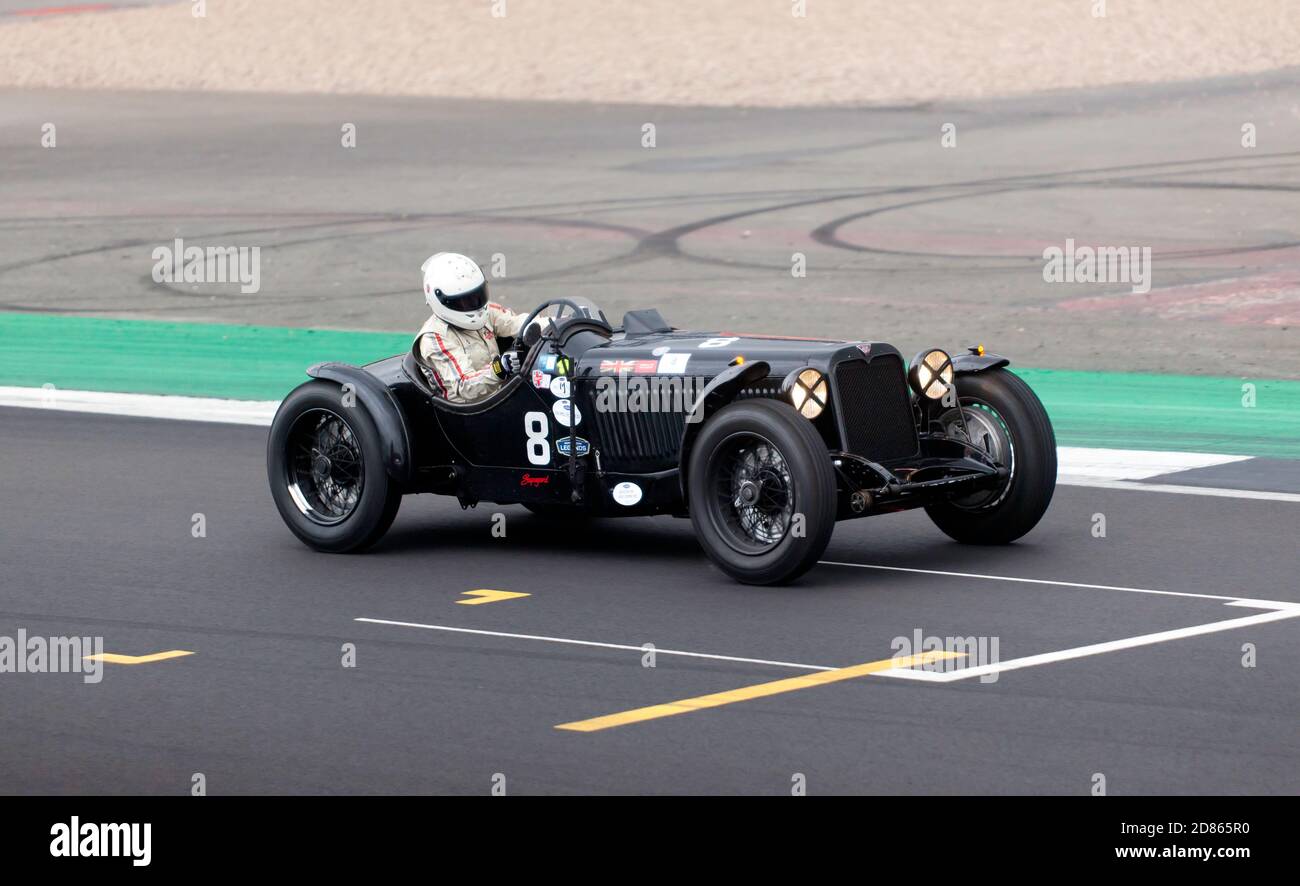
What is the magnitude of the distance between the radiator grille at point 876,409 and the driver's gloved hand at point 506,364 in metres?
1.75

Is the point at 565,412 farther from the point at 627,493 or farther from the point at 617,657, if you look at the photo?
the point at 617,657

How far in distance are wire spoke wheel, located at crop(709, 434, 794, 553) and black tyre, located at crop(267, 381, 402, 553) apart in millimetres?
1845

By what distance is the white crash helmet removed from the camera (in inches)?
439

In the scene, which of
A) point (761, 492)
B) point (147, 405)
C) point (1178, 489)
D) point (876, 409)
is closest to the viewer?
point (761, 492)

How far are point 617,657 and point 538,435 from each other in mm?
2202

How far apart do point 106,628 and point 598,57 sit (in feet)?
129

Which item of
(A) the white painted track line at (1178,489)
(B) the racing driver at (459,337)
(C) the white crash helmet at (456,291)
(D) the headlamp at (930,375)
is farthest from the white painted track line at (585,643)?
(A) the white painted track line at (1178,489)

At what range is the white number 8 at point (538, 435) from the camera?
10867 millimetres

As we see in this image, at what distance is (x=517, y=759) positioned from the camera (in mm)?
7480

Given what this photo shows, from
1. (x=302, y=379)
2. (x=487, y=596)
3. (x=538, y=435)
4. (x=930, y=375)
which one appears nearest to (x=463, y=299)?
(x=538, y=435)

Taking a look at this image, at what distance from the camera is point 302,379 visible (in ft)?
59.6

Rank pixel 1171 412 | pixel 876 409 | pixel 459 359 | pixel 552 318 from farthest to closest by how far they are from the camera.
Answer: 1. pixel 1171 412
2. pixel 459 359
3. pixel 552 318
4. pixel 876 409

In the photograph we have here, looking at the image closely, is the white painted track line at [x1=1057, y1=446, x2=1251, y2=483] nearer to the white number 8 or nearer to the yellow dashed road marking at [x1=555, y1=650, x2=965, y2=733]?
the white number 8

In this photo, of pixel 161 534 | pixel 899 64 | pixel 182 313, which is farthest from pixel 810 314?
pixel 899 64
